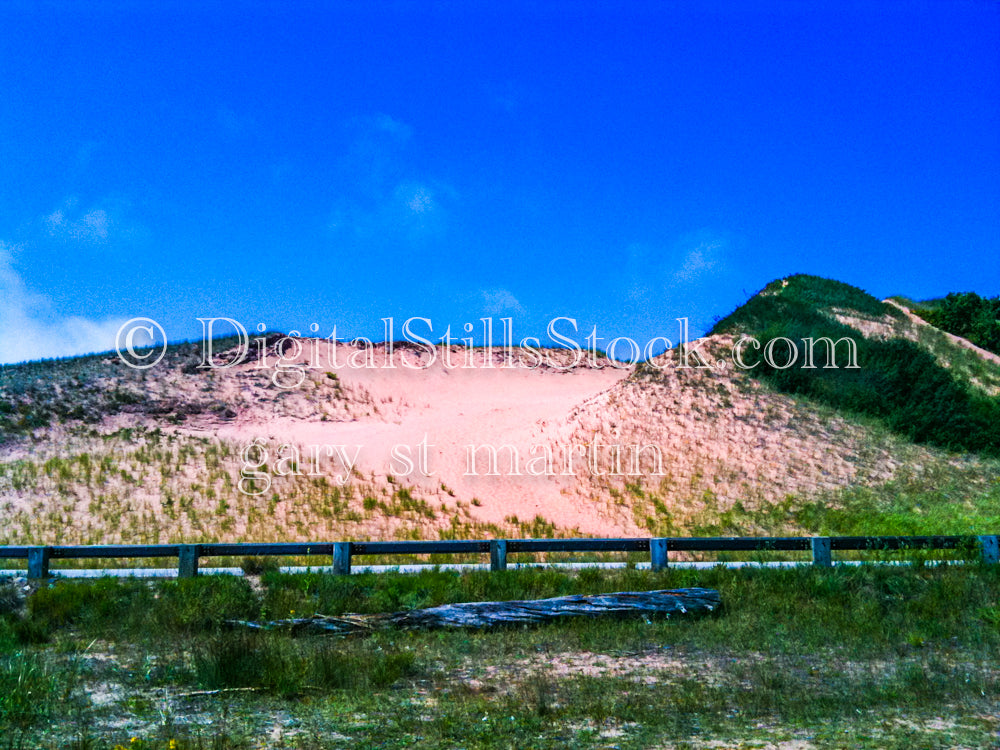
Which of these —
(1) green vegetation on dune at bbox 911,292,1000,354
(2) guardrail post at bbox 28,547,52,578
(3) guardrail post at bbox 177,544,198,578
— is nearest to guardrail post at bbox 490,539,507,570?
(3) guardrail post at bbox 177,544,198,578

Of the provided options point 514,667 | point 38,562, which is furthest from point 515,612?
point 38,562

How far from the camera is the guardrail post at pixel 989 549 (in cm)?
1778

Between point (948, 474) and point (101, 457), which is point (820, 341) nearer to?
point (948, 474)

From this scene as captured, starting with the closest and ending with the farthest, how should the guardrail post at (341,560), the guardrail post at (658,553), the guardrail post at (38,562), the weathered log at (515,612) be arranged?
the weathered log at (515,612), the guardrail post at (38,562), the guardrail post at (341,560), the guardrail post at (658,553)

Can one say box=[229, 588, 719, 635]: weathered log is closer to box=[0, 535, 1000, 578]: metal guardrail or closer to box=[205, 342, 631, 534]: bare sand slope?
box=[0, 535, 1000, 578]: metal guardrail

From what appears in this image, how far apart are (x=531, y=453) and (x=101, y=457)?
1829cm

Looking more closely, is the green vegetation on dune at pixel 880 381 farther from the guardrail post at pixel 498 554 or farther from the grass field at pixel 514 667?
the guardrail post at pixel 498 554

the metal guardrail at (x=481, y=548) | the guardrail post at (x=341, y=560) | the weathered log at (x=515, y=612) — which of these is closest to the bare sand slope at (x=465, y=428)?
the metal guardrail at (x=481, y=548)

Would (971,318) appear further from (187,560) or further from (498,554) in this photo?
(187,560)

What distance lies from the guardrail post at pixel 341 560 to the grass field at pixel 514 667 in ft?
1.97

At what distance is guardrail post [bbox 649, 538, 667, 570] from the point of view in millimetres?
17234

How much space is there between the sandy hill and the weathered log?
622 inches

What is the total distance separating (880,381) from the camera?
3903 centimetres

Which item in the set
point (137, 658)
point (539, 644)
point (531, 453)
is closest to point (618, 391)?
point (531, 453)
